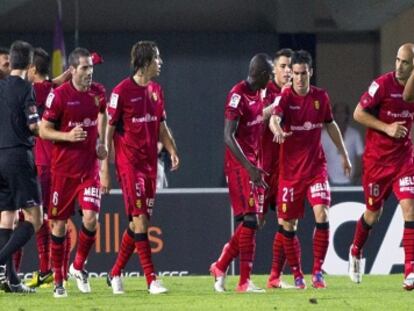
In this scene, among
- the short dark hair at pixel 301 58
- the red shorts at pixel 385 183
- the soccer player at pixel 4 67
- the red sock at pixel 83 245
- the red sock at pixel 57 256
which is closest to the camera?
the red sock at pixel 57 256

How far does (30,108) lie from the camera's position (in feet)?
52.9

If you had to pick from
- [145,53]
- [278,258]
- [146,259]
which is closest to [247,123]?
[145,53]

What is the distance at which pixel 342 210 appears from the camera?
22.3 metres

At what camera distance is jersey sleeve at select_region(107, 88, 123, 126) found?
655 inches

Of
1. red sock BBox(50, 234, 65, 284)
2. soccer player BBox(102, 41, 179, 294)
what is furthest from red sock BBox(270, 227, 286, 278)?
red sock BBox(50, 234, 65, 284)

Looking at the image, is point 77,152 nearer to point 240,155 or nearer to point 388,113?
point 240,155

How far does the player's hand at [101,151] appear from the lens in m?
16.5

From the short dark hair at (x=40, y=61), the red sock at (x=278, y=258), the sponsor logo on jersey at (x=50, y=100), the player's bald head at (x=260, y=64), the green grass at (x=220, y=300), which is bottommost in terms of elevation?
the green grass at (x=220, y=300)

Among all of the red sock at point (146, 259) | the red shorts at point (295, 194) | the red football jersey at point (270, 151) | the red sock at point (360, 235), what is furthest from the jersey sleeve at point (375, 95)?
the red sock at point (146, 259)

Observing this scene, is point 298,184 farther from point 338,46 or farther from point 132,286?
→ point 338,46

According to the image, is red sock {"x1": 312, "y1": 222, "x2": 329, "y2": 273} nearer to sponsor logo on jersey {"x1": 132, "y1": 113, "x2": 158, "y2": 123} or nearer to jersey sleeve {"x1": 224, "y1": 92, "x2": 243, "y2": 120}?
jersey sleeve {"x1": 224, "y1": 92, "x2": 243, "y2": 120}

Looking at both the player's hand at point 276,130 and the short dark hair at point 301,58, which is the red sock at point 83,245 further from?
the short dark hair at point 301,58

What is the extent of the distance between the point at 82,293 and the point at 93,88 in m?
1.93

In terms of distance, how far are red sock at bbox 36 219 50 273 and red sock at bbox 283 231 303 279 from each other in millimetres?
2581
